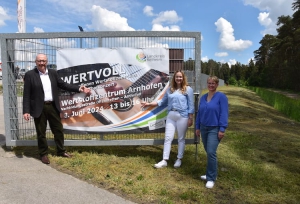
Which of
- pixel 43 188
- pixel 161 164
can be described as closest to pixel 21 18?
pixel 43 188

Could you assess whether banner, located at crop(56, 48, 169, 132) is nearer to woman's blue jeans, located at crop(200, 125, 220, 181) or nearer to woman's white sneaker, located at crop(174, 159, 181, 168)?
woman's white sneaker, located at crop(174, 159, 181, 168)

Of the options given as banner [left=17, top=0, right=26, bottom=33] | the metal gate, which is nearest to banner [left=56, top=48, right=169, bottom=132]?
the metal gate

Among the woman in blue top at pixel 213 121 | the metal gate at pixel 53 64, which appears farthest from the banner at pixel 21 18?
the woman in blue top at pixel 213 121

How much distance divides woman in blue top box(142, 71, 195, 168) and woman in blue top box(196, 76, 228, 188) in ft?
1.77

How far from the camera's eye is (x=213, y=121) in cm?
389

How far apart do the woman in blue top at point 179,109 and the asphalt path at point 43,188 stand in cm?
138

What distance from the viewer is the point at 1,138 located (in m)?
6.59

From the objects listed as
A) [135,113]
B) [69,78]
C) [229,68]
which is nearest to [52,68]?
[69,78]

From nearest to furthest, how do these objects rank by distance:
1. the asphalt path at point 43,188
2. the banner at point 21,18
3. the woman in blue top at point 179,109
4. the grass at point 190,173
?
the asphalt path at point 43,188 < the grass at point 190,173 < the woman in blue top at point 179,109 < the banner at point 21,18

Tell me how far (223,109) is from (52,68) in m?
3.35

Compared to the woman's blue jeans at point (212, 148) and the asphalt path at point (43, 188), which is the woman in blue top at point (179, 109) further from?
the asphalt path at point (43, 188)

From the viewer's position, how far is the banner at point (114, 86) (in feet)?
16.4

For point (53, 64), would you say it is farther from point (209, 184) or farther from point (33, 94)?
point (209, 184)

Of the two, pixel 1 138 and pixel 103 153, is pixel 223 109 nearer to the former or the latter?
pixel 103 153
